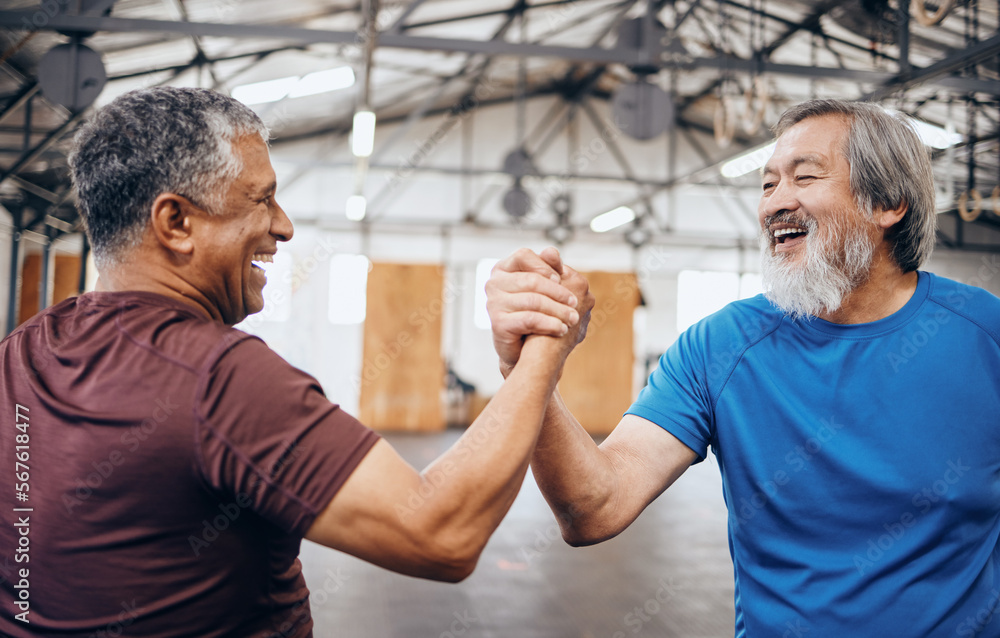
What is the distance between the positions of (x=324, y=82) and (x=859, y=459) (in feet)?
30.5

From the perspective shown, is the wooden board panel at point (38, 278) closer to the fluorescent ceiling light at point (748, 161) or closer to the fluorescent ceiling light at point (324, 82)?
the fluorescent ceiling light at point (324, 82)

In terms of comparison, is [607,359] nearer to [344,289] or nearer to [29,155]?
[344,289]

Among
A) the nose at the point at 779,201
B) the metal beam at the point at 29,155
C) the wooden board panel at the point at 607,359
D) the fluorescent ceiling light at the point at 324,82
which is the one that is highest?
the fluorescent ceiling light at the point at 324,82

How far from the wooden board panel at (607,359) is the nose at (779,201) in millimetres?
9730

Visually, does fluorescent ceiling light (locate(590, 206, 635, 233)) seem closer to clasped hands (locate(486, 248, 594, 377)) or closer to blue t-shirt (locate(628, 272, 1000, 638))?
blue t-shirt (locate(628, 272, 1000, 638))

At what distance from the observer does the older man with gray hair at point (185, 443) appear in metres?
0.84

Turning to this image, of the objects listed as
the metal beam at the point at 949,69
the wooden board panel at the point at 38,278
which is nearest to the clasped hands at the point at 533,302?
the metal beam at the point at 949,69

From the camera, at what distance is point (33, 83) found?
7.29m

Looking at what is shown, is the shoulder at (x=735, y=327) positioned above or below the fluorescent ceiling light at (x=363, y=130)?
below

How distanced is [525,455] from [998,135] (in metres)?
11.0

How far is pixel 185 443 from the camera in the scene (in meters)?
0.84

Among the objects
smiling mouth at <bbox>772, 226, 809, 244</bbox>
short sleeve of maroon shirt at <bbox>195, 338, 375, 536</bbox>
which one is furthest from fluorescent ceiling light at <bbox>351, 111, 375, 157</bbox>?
short sleeve of maroon shirt at <bbox>195, 338, 375, 536</bbox>

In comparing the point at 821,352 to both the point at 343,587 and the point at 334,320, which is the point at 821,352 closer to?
the point at 343,587

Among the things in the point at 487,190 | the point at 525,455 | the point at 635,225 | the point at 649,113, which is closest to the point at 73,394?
the point at 525,455
